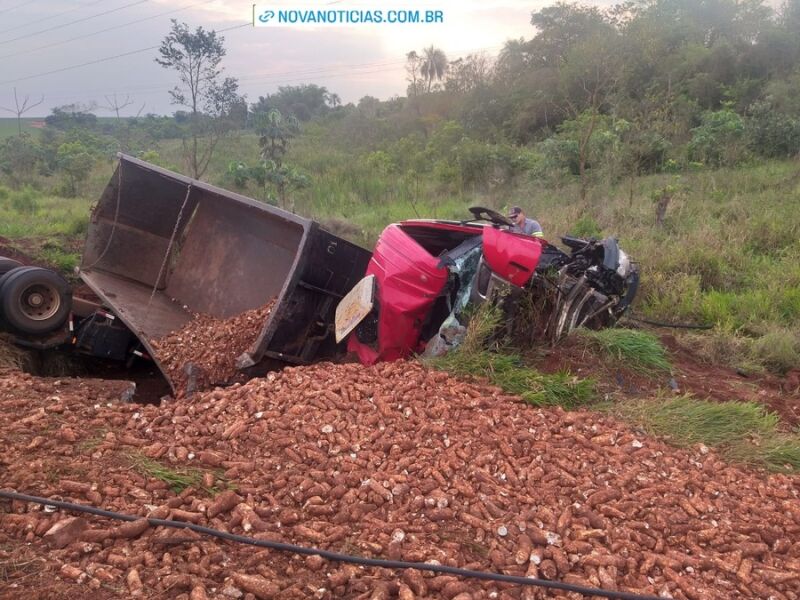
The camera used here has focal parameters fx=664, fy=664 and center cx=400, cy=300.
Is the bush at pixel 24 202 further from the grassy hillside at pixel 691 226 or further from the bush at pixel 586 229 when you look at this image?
the bush at pixel 586 229

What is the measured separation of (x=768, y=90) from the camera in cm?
1563

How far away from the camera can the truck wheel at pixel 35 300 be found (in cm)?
563

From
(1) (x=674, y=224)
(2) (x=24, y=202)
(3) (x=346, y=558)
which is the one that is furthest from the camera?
(2) (x=24, y=202)

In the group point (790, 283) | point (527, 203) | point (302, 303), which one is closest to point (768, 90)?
point (527, 203)

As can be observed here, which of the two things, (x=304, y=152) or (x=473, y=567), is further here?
(x=304, y=152)

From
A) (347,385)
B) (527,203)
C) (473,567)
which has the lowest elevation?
(473,567)

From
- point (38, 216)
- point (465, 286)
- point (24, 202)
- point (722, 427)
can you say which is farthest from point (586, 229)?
point (24, 202)

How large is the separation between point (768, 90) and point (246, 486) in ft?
55.0

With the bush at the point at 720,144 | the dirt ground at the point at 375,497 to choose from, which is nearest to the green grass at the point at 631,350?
the dirt ground at the point at 375,497

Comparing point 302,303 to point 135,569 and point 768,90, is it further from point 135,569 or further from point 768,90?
point 768,90

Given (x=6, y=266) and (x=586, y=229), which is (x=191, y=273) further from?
(x=586, y=229)

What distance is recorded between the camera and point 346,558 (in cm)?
248

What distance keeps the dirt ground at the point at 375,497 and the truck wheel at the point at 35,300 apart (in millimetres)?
1988

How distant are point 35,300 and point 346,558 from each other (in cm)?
453
